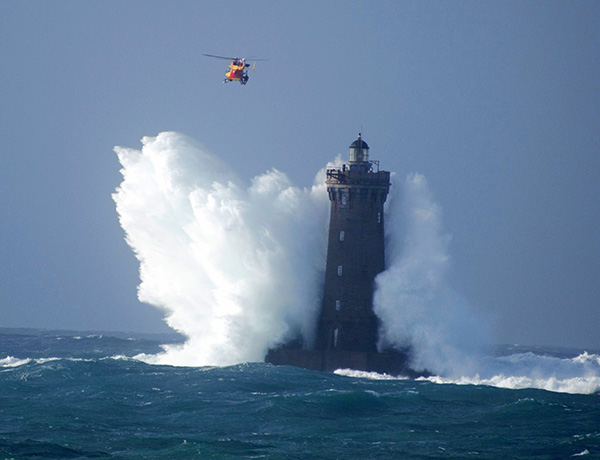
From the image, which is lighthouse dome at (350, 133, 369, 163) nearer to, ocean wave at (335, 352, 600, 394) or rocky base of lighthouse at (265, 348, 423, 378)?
rocky base of lighthouse at (265, 348, 423, 378)

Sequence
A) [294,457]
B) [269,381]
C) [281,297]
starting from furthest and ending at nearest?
[281,297], [269,381], [294,457]

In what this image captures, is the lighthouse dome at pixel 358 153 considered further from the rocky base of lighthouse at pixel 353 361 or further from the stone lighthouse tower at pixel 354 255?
the rocky base of lighthouse at pixel 353 361

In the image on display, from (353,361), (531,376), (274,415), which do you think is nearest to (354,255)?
(353,361)

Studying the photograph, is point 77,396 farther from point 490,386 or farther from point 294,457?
point 490,386

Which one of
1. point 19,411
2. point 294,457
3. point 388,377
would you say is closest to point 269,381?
point 388,377

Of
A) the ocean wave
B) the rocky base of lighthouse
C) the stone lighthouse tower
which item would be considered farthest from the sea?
the stone lighthouse tower

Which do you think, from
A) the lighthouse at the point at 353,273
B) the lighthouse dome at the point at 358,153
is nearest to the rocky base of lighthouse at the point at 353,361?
the lighthouse at the point at 353,273
